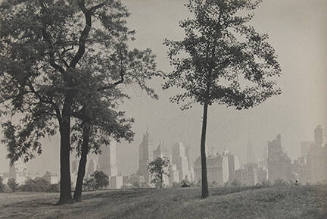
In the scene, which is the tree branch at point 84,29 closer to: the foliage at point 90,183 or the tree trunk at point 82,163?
the tree trunk at point 82,163

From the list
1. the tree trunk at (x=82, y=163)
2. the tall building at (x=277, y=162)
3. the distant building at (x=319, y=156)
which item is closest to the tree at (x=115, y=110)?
the tree trunk at (x=82, y=163)

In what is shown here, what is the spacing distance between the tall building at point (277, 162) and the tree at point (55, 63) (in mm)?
135420

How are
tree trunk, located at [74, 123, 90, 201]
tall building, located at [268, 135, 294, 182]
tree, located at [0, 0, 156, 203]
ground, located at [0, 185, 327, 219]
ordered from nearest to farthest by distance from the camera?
1. ground, located at [0, 185, 327, 219]
2. tree, located at [0, 0, 156, 203]
3. tree trunk, located at [74, 123, 90, 201]
4. tall building, located at [268, 135, 294, 182]

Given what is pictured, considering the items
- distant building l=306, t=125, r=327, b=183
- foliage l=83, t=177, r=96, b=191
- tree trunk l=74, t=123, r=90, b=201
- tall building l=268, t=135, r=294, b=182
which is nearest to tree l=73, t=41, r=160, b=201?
tree trunk l=74, t=123, r=90, b=201

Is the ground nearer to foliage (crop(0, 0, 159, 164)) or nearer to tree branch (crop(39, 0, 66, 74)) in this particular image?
foliage (crop(0, 0, 159, 164))

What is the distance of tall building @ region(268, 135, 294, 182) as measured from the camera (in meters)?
154

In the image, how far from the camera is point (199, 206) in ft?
53.1

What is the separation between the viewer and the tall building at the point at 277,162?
505ft

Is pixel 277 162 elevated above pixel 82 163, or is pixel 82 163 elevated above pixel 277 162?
pixel 277 162

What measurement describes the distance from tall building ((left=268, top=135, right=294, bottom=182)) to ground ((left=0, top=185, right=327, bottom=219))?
137m

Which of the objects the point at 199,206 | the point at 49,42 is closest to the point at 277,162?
the point at 49,42

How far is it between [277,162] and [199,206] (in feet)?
491

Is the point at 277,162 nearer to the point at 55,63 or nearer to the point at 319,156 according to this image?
the point at 319,156

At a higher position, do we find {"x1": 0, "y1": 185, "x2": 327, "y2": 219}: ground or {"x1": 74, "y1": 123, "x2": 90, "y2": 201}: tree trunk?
{"x1": 74, "y1": 123, "x2": 90, "y2": 201}: tree trunk
